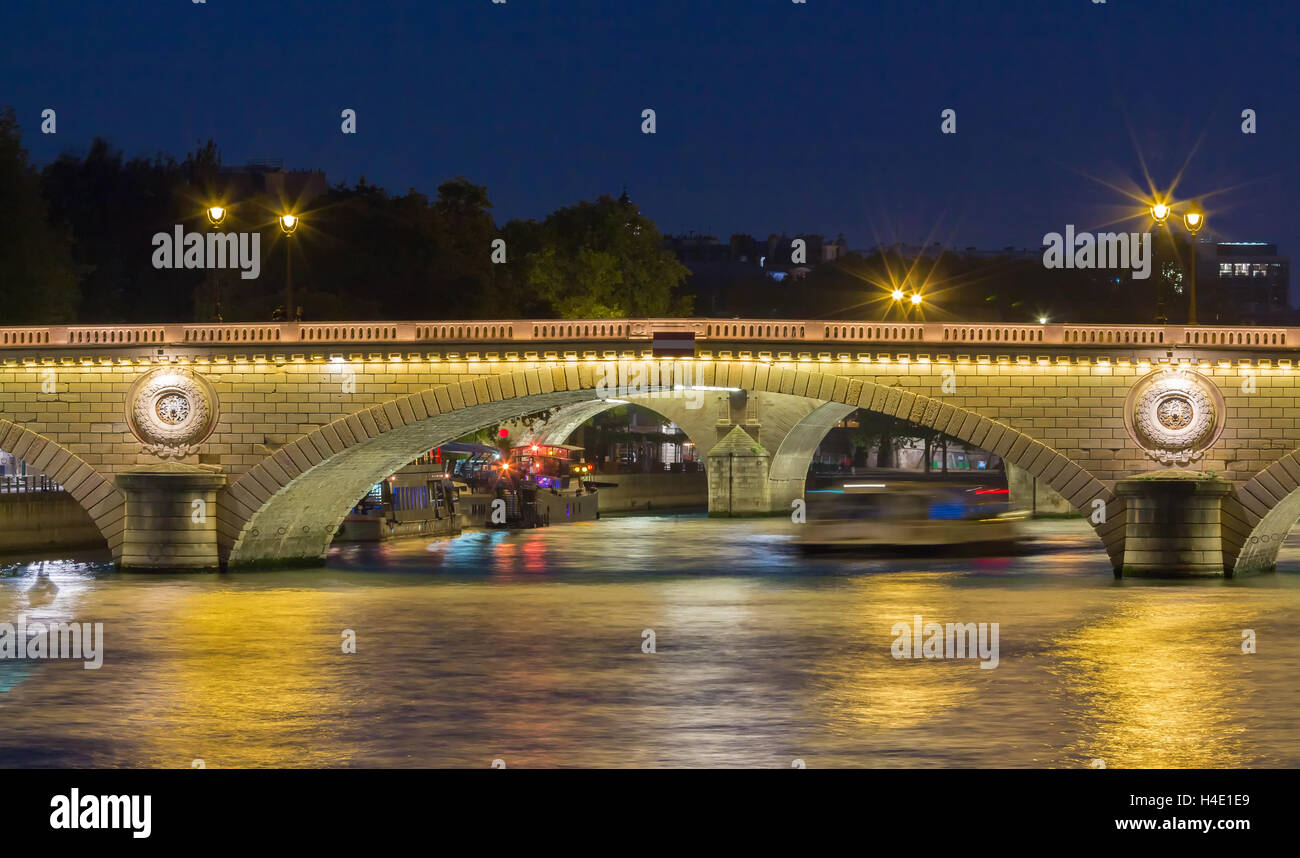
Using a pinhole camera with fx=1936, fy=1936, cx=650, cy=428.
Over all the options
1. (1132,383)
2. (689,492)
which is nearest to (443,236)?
(689,492)

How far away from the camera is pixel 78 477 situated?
45.6m

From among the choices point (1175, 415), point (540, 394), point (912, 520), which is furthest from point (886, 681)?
point (912, 520)

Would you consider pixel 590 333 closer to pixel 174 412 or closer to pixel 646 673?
pixel 174 412

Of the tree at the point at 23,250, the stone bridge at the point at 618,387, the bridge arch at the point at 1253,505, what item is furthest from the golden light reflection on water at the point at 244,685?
the tree at the point at 23,250

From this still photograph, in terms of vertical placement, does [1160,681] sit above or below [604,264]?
below

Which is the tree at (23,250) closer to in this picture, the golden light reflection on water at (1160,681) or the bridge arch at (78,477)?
the bridge arch at (78,477)

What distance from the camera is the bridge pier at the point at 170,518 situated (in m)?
44.6

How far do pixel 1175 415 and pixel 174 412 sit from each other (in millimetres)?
22801

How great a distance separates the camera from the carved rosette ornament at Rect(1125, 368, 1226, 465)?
42.3 m

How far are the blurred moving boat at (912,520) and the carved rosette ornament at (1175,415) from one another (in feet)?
50.6

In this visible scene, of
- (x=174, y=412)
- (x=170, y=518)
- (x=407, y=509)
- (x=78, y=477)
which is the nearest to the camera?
(x=170, y=518)

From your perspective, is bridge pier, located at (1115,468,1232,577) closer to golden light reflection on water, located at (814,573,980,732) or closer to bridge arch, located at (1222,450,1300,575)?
bridge arch, located at (1222,450,1300,575)
